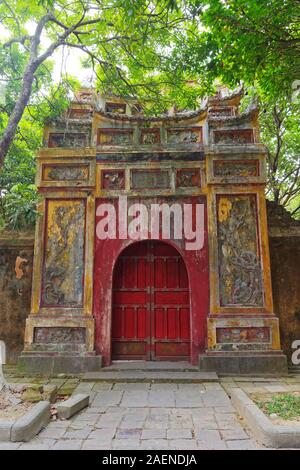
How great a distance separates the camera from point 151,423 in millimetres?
4207

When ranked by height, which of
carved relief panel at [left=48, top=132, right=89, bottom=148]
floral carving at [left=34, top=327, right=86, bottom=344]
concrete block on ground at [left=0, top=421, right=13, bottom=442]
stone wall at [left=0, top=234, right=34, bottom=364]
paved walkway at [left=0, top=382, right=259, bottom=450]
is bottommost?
paved walkway at [left=0, top=382, right=259, bottom=450]

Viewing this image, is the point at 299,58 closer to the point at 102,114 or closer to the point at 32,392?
the point at 102,114

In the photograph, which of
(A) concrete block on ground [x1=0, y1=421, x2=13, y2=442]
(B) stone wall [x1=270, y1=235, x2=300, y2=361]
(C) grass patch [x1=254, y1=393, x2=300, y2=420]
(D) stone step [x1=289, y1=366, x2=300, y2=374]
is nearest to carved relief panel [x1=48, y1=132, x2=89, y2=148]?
(B) stone wall [x1=270, y1=235, x2=300, y2=361]

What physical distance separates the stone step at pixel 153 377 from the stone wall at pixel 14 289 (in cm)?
186

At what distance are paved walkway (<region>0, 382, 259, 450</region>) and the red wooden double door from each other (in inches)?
54.1

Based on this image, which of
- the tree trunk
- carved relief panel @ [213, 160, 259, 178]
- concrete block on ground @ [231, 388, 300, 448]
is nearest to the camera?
concrete block on ground @ [231, 388, 300, 448]

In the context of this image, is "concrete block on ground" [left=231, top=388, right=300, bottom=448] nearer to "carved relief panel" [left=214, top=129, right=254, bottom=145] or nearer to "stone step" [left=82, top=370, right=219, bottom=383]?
"stone step" [left=82, top=370, right=219, bottom=383]

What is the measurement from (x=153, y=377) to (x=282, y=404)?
95.5 inches

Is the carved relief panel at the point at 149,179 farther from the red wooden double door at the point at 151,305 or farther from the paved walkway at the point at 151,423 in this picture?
the paved walkway at the point at 151,423

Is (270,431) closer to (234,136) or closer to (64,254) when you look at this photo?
(64,254)

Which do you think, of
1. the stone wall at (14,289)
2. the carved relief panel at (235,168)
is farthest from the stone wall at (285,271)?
the stone wall at (14,289)

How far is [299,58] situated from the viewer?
17.0 feet

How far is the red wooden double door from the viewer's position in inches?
278

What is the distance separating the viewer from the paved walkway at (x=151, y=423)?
361cm
